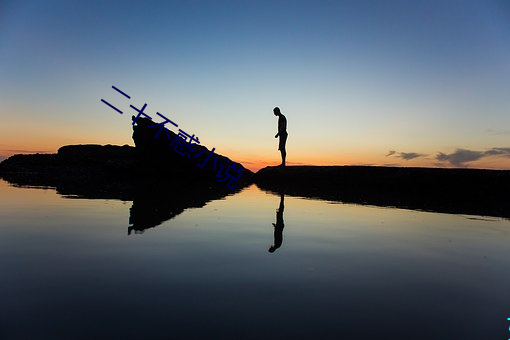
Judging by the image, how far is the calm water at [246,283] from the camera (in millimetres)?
1688

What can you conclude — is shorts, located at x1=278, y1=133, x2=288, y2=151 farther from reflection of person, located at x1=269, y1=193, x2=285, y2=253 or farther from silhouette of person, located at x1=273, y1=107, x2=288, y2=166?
reflection of person, located at x1=269, y1=193, x2=285, y2=253

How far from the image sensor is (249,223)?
489 centimetres

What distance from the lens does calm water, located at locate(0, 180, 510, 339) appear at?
1.69 m

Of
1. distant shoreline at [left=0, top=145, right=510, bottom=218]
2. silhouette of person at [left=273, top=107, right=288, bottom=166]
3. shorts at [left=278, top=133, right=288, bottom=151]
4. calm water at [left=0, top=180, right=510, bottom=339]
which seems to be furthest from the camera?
shorts at [left=278, top=133, right=288, bottom=151]

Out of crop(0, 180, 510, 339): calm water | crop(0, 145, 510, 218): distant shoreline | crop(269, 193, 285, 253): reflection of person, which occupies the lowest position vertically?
crop(0, 180, 510, 339): calm water

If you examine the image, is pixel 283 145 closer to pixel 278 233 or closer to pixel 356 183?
pixel 356 183

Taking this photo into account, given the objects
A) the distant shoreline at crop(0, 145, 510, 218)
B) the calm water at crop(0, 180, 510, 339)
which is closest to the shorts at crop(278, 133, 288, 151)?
the distant shoreline at crop(0, 145, 510, 218)

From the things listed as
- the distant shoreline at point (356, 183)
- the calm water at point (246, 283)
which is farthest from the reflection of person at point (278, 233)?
the distant shoreline at point (356, 183)

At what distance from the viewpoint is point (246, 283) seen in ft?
7.48

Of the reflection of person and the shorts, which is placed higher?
the shorts

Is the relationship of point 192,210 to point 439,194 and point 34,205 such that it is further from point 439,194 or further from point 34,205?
point 439,194

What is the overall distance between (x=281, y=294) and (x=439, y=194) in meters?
12.0

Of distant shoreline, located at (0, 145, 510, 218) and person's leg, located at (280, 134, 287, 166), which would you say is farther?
person's leg, located at (280, 134, 287, 166)

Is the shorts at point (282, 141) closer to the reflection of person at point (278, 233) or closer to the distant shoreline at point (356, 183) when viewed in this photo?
the distant shoreline at point (356, 183)
